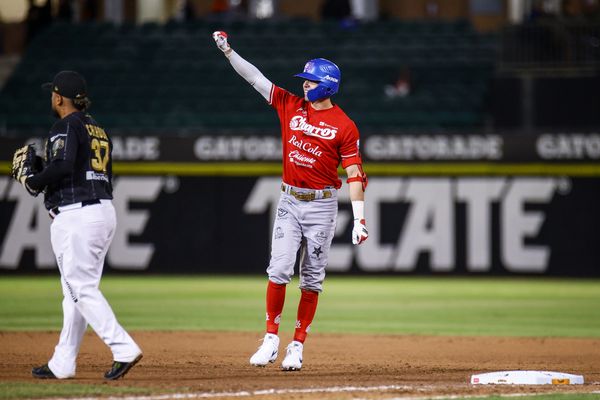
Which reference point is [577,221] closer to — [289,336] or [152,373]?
[289,336]

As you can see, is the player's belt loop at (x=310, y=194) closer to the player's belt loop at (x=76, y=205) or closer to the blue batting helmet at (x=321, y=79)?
the blue batting helmet at (x=321, y=79)

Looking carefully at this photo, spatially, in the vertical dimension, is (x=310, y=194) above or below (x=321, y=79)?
below

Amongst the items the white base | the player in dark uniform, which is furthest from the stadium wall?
the player in dark uniform

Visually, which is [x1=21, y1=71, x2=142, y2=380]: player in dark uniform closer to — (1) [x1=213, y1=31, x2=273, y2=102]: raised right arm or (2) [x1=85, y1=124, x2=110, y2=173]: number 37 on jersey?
(2) [x1=85, y1=124, x2=110, y2=173]: number 37 on jersey

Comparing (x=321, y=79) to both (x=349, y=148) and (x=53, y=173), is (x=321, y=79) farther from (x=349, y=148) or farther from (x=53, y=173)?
(x=53, y=173)

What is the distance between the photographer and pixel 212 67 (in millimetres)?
23219

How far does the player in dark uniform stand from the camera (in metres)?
7.10

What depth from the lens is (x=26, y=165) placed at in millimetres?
7273

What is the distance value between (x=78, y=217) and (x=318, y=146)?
80.0 inches

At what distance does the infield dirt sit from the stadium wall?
24.8 feet

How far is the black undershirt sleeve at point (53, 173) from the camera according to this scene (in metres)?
7.09

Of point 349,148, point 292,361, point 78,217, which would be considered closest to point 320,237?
point 349,148

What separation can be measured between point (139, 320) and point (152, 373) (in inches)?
203

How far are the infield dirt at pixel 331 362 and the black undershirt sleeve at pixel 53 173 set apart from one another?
129 centimetres
